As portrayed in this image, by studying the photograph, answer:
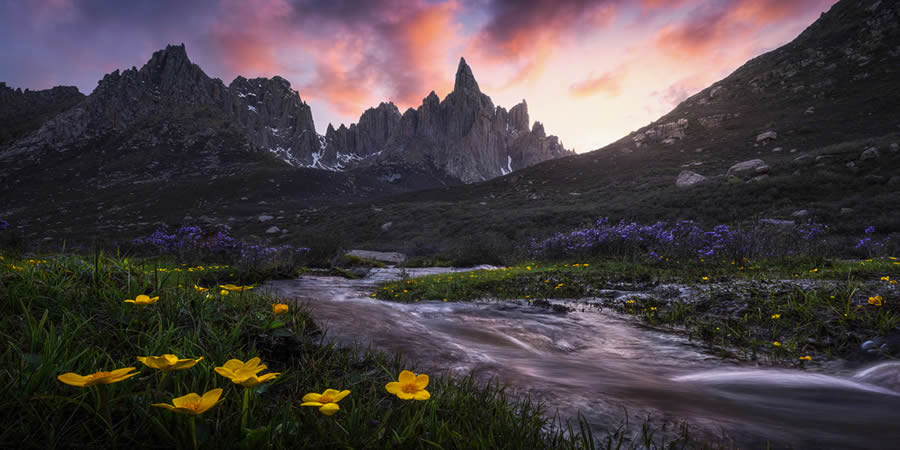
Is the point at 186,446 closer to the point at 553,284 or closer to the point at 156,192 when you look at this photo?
the point at 553,284

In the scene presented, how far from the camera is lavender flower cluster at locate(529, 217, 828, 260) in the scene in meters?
8.80

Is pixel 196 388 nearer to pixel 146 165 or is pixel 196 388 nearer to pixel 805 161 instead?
pixel 805 161

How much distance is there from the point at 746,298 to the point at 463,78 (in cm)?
18987

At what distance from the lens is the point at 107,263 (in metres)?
2.98

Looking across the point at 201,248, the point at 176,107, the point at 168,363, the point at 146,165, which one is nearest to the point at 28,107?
the point at 176,107

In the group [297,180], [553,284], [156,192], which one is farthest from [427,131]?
[553,284]

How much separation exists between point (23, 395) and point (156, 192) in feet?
281

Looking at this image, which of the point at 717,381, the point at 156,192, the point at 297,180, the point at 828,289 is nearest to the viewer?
the point at 717,381

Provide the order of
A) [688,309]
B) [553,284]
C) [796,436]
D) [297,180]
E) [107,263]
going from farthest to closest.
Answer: [297,180] → [553,284] → [688,309] → [107,263] → [796,436]

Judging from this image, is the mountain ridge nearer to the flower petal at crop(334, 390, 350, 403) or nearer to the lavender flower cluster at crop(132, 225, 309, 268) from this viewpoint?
the lavender flower cluster at crop(132, 225, 309, 268)

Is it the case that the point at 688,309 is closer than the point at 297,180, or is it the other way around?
the point at 688,309

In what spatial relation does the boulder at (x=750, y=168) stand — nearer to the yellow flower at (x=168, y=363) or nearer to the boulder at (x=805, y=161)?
the boulder at (x=805, y=161)

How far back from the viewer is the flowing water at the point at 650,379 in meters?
1.79

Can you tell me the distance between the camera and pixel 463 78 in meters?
181
